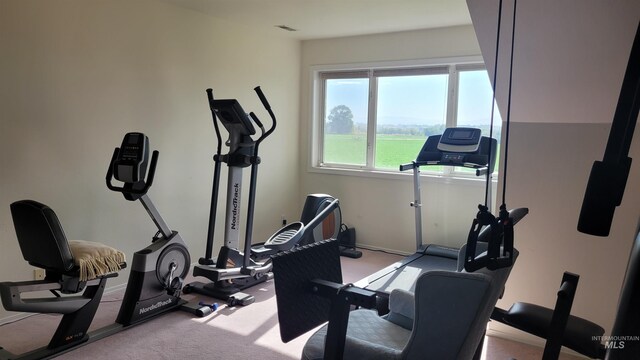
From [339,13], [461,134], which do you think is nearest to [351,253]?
[461,134]

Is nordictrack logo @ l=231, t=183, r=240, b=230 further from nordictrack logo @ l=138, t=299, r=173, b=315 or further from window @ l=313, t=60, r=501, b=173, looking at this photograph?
window @ l=313, t=60, r=501, b=173

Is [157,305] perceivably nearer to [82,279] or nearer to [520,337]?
[82,279]

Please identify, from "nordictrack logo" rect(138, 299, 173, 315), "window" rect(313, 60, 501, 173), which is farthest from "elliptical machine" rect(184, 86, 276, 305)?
"window" rect(313, 60, 501, 173)

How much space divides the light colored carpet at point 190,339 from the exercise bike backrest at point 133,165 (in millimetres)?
917

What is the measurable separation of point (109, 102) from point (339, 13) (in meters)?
2.11

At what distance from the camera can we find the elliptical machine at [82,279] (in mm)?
2482

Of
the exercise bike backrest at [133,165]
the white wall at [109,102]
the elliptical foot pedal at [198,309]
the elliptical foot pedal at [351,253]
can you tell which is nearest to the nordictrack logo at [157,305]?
the elliptical foot pedal at [198,309]

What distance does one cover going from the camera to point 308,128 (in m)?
5.53

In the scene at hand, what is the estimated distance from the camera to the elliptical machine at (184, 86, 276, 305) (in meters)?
3.51

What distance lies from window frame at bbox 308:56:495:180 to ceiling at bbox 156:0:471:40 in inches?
15.0

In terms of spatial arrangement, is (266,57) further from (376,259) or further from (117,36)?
(376,259)

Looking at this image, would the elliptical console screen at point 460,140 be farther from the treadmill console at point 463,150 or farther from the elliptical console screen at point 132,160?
the elliptical console screen at point 132,160

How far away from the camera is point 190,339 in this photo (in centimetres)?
287

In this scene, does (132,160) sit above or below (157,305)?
above
